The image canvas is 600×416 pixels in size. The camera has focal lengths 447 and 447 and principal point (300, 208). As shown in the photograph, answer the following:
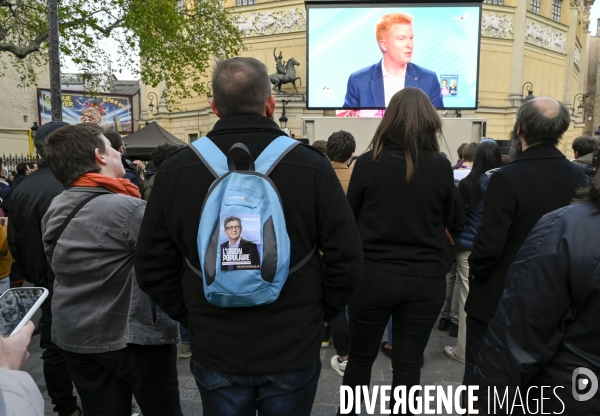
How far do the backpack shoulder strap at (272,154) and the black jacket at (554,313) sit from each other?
92 cm

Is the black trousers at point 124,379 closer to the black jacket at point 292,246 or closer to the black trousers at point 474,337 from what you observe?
the black jacket at point 292,246

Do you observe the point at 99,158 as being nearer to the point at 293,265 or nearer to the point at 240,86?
the point at 240,86

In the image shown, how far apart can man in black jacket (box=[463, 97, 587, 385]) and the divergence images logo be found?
125 centimetres

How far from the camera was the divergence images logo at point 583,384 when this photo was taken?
1.34 metres

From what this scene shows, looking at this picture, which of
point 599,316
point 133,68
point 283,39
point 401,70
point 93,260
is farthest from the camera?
point 283,39

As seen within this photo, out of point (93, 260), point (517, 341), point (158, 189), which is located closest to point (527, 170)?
point (517, 341)

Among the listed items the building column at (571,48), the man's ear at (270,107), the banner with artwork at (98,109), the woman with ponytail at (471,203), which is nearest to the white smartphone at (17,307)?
the man's ear at (270,107)

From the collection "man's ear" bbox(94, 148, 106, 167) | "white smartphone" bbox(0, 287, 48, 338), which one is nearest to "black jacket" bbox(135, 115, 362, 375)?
"white smartphone" bbox(0, 287, 48, 338)

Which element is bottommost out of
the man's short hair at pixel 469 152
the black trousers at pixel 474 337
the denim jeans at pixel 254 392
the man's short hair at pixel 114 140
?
the black trousers at pixel 474 337

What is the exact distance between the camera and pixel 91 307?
89.0 inches

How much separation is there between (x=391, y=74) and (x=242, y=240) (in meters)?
15.7

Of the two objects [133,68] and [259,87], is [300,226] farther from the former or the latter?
[133,68]

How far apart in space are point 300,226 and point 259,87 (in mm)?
578

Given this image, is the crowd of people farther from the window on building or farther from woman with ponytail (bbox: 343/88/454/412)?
the window on building
